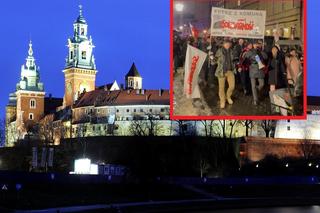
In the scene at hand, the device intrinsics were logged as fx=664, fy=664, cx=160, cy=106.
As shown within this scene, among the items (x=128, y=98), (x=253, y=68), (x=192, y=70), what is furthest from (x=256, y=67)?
(x=128, y=98)

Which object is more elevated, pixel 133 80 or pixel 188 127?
pixel 133 80

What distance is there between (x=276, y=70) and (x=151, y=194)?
1689 centimetres

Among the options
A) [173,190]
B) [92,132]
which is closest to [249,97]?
[173,190]

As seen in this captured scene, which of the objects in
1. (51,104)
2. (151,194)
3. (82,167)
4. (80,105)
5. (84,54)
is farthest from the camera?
(51,104)

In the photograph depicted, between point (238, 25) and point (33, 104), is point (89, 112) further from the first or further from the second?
point (238, 25)

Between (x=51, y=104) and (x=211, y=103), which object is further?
(x=51, y=104)

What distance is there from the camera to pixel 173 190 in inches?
1345

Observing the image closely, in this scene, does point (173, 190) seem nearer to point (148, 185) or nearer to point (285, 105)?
point (148, 185)

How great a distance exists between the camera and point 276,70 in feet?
55.3

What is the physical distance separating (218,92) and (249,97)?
32.1 inches

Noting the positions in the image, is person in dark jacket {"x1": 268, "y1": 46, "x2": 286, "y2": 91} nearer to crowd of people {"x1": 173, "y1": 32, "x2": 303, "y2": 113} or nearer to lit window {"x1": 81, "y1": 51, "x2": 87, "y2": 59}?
crowd of people {"x1": 173, "y1": 32, "x2": 303, "y2": 113}

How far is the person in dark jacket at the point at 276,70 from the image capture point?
663 inches

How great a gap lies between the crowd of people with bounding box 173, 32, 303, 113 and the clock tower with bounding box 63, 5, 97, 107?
8002 centimetres

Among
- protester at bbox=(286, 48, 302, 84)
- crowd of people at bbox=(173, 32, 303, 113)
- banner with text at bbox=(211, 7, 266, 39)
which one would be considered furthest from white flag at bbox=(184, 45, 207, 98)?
protester at bbox=(286, 48, 302, 84)
